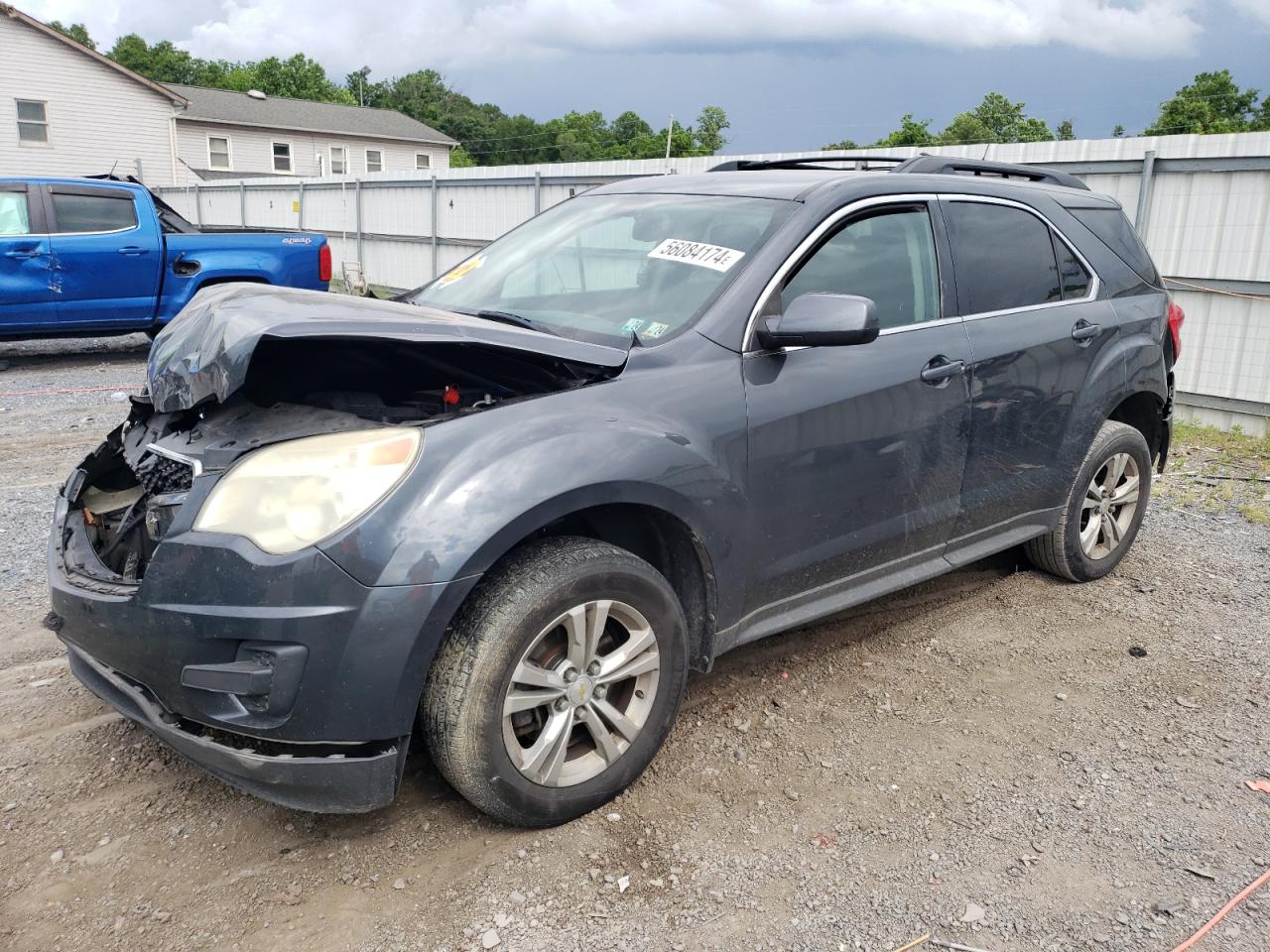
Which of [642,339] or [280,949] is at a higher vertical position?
[642,339]

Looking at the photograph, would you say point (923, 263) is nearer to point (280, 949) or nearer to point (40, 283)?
point (280, 949)

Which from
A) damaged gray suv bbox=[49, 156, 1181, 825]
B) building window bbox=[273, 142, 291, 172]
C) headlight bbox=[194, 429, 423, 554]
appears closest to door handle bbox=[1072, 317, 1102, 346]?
damaged gray suv bbox=[49, 156, 1181, 825]

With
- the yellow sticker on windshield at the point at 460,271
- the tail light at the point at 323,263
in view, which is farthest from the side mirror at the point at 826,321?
the tail light at the point at 323,263

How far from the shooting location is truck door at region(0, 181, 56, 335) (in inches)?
380

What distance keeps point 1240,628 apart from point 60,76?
33542mm

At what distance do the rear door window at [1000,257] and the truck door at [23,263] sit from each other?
9.40 metres

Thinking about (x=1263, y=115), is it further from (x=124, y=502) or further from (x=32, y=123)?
(x=124, y=502)

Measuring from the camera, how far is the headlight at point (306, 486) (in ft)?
Result: 7.72

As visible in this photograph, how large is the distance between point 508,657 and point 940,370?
6.32ft

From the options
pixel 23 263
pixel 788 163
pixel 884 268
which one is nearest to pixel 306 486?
pixel 884 268

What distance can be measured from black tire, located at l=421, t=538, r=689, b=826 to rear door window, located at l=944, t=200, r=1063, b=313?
6.24 feet

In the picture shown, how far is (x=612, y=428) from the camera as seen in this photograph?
271cm

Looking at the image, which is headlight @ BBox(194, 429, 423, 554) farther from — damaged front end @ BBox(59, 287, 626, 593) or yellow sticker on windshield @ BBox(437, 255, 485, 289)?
yellow sticker on windshield @ BBox(437, 255, 485, 289)

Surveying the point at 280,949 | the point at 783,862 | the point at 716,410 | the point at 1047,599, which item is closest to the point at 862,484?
the point at 716,410
